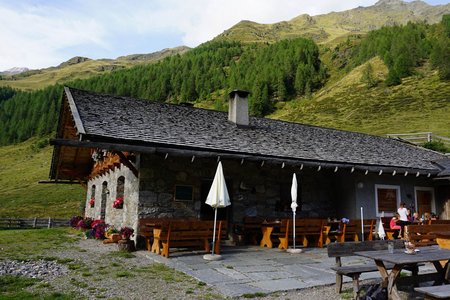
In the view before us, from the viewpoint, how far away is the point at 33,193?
122ft

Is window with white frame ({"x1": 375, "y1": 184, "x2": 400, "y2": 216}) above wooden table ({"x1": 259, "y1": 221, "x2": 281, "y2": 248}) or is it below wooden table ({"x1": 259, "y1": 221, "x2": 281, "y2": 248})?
above

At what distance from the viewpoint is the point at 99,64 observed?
199750mm

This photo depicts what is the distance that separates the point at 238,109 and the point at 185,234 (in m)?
7.11

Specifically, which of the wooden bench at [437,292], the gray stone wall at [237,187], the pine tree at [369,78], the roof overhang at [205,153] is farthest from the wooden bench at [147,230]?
the pine tree at [369,78]

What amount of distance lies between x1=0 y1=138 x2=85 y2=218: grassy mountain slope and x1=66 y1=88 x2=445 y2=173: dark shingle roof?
20.7 metres

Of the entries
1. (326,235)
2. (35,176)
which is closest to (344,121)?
(326,235)

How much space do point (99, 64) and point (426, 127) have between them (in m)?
192

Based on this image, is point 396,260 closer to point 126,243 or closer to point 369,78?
point 126,243

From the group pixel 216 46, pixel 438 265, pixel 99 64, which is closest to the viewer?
pixel 438 265

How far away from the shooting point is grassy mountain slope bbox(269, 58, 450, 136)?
3938 centimetres

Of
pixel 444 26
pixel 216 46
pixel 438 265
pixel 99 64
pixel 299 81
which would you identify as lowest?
pixel 438 265

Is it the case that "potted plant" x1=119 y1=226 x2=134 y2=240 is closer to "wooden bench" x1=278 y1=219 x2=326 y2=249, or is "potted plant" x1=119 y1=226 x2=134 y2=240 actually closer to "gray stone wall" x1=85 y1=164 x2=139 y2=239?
"gray stone wall" x1=85 y1=164 x2=139 y2=239

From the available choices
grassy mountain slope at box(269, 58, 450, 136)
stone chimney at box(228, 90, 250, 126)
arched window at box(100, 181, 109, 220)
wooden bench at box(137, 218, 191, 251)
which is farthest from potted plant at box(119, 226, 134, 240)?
grassy mountain slope at box(269, 58, 450, 136)

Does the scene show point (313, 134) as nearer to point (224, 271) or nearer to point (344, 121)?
point (224, 271)
